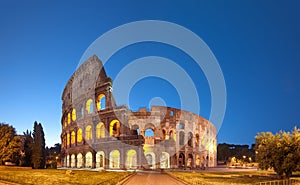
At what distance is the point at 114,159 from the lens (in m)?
46.4

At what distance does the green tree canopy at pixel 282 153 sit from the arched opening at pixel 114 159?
2322 cm

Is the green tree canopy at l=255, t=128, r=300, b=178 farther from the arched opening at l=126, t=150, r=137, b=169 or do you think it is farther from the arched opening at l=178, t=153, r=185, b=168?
the arched opening at l=178, t=153, r=185, b=168

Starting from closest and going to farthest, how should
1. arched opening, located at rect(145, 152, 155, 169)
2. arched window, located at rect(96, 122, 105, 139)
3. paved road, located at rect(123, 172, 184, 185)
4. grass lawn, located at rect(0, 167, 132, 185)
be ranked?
grass lawn, located at rect(0, 167, 132, 185) → paved road, located at rect(123, 172, 184, 185) → arched opening, located at rect(145, 152, 155, 169) → arched window, located at rect(96, 122, 105, 139)

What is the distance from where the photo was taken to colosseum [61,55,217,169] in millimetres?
45219

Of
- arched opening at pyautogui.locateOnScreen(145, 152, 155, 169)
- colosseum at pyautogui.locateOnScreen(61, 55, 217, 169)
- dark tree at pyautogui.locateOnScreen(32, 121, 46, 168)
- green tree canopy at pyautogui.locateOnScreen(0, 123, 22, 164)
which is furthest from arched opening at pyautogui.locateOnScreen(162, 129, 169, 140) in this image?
green tree canopy at pyautogui.locateOnScreen(0, 123, 22, 164)

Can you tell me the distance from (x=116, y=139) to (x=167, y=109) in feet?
42.0

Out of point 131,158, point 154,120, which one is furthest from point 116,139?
point 154,120

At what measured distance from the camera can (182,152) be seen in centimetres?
5462

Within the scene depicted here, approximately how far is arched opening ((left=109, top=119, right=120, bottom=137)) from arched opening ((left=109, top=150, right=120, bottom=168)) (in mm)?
2996

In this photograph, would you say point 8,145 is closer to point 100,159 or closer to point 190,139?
point 100,159

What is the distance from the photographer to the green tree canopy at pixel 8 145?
41.4 meters

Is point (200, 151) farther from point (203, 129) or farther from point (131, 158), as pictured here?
point (131, 158)

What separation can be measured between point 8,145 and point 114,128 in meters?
Answer: 16.4

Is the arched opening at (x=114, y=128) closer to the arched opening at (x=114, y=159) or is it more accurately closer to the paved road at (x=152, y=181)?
the arched opening at (x=114, y=159)
